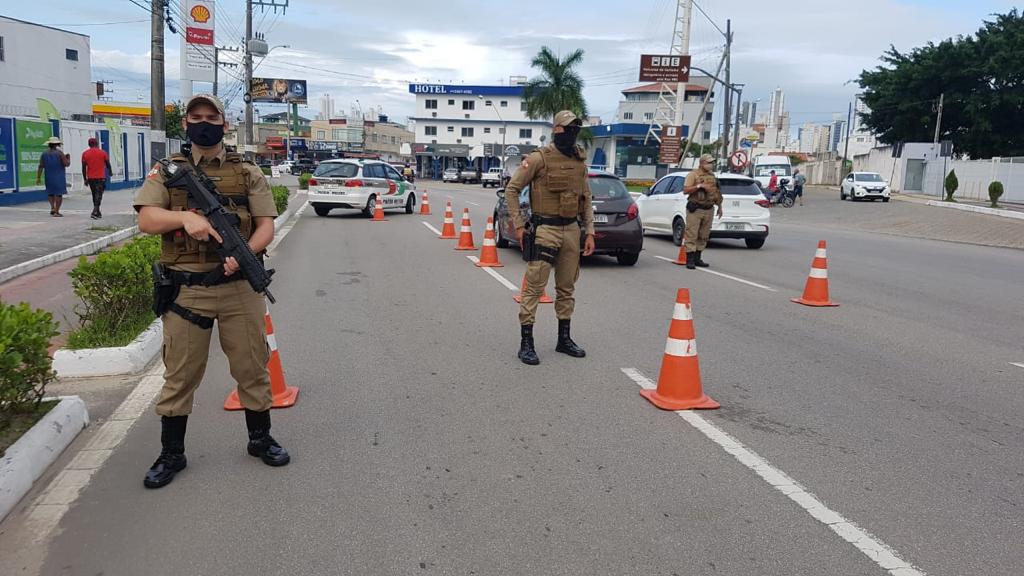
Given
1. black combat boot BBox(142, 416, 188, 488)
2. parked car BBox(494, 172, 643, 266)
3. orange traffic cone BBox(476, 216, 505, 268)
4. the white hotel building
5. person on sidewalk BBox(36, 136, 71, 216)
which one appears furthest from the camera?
the white hotel building

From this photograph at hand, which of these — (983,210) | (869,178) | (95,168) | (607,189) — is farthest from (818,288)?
(869,178)

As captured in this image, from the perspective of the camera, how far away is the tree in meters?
46.3

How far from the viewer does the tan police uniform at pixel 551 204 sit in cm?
641

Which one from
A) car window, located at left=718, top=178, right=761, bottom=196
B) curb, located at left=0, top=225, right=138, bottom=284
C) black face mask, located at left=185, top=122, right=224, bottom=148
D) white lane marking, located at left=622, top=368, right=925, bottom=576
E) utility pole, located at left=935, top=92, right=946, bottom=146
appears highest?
utility pole, located at left=935, top=92, right=946, bottom=146

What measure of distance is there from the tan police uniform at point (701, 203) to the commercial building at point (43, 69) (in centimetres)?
4264

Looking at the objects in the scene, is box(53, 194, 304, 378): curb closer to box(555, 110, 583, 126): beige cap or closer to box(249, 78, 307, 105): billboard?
box(555, 110, 583, 126): beige cap

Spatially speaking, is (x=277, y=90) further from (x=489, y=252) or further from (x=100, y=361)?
(x=100, y=361)

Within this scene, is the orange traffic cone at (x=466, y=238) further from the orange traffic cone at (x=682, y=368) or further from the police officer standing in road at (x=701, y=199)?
the orange traffic cone at (x=682, y=368)

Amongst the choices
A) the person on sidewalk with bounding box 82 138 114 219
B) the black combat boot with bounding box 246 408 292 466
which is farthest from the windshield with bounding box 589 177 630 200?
the person on sidewalk with bounding box 82 138 114 219

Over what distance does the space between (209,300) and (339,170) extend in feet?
60.8

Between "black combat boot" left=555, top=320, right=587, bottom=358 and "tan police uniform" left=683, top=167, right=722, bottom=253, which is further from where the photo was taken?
"tan police uniform" left=683, top=167, right=722, bottom=253

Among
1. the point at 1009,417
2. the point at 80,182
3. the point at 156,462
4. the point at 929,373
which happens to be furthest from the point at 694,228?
the point at 80,182

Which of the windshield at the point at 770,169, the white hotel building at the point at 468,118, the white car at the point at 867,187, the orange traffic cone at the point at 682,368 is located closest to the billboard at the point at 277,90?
the white hotel building at the point at 468,118

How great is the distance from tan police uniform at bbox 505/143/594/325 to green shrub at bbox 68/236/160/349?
330cm
